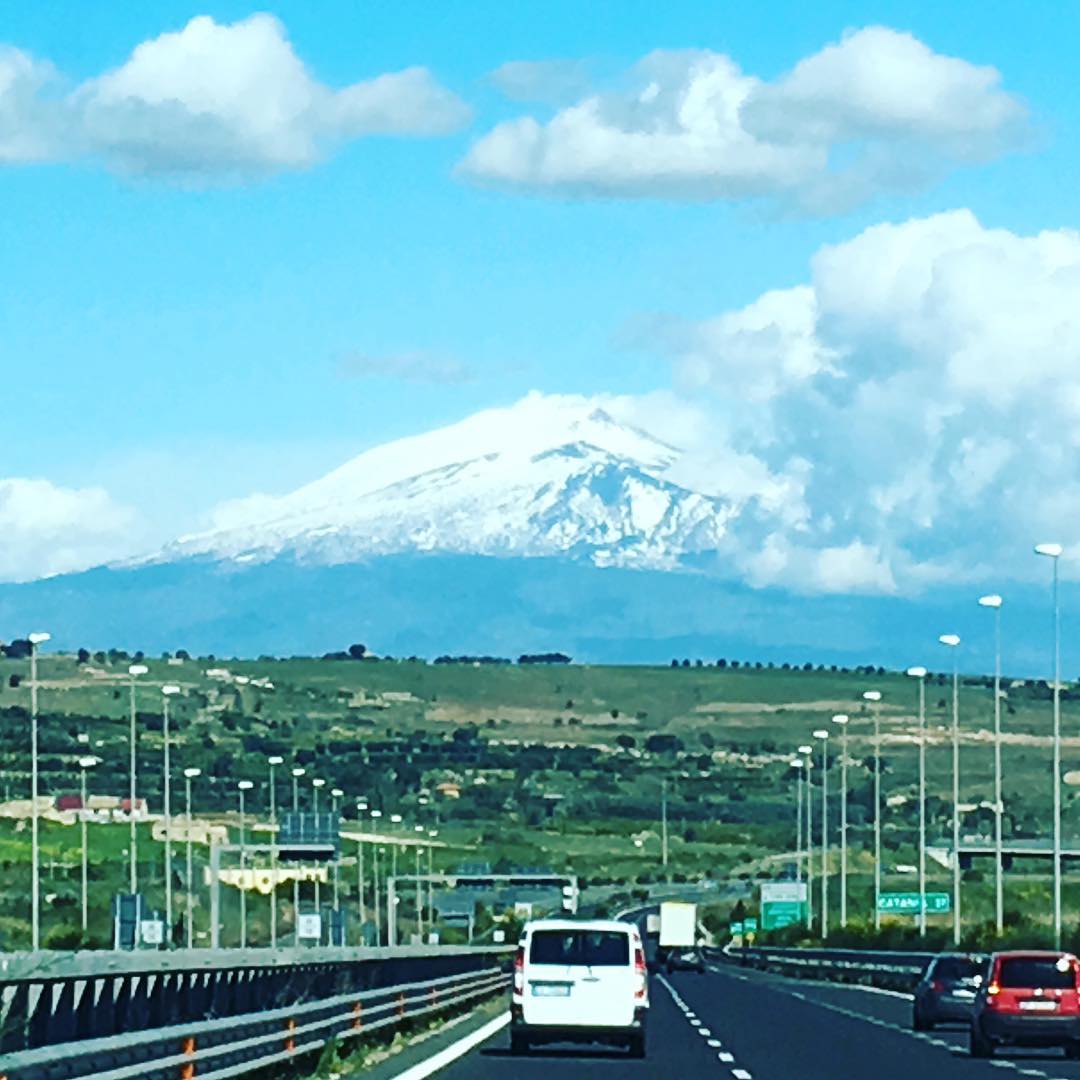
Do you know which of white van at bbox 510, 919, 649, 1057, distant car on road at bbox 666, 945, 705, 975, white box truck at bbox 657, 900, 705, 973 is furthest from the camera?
white box truck at bbox 657, 900, 705, 973

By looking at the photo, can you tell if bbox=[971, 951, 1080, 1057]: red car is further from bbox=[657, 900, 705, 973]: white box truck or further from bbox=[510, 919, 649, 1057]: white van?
bbox=[657, 900, 705, 973]: white box truck

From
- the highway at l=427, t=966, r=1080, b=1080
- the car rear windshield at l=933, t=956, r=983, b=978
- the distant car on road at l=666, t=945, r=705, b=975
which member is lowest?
the distant car on road at l=666, t=945, r=705, b=975

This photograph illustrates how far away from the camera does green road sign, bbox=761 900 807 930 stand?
157m

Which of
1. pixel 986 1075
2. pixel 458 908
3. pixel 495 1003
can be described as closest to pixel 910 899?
pixel 458 908

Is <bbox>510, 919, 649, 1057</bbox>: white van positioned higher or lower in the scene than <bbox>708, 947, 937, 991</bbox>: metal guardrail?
higher

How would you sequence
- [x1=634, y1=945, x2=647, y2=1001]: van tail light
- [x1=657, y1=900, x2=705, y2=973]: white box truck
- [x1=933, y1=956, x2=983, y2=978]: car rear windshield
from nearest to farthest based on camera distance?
[x1=634, y1=945, x2=647, y2=1001]: van tail light → [x1=933, y1=956, x2=983, y2=978]: car rear windshield → [x1=657, y1=900, x2=705, y2=973]: white box truck

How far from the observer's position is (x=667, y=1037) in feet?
158

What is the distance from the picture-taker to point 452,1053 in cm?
4141

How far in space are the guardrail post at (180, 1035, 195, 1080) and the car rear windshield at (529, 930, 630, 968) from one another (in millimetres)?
16072

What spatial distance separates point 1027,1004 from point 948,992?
9.64 m

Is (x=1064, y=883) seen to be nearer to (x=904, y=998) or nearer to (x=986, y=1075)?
(x=904, y=998)

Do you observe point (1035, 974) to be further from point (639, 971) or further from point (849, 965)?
point (849, 965)

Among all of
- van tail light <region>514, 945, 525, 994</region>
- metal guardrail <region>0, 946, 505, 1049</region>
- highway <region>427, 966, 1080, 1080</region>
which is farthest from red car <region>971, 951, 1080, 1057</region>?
metal guardrail <region>0, 946, 505, 1049</region>

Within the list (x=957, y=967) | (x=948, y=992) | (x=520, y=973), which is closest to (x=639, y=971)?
(x=520, y=973)
